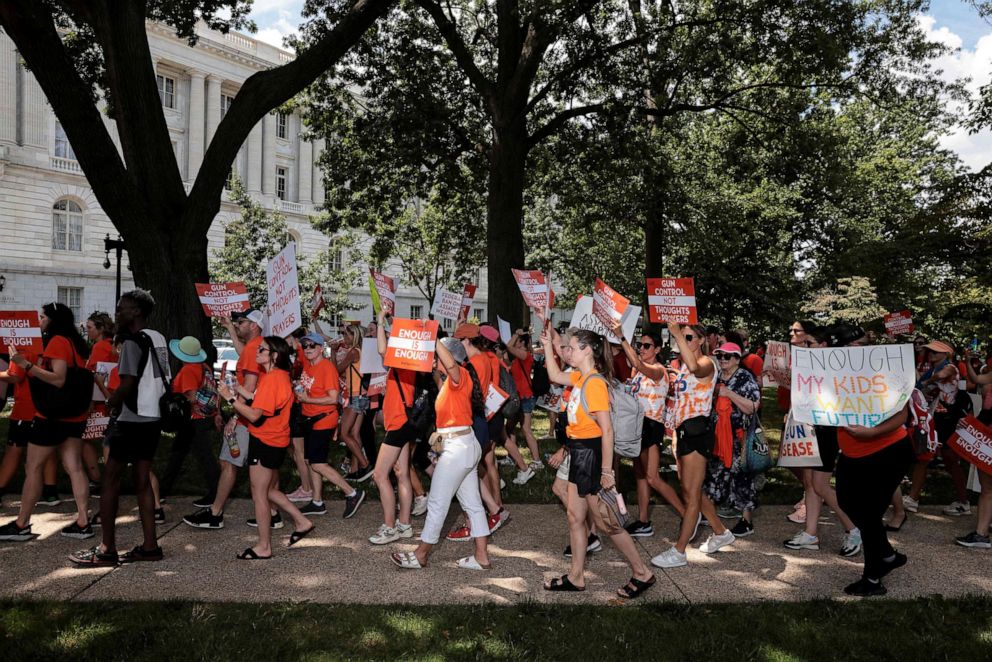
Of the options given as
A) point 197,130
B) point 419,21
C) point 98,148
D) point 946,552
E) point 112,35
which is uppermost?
point 197,130

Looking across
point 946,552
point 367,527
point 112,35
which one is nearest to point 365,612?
point 367,527

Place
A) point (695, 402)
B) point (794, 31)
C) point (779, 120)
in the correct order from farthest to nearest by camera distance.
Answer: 1. point (779, 120)
2. point (794, 31)
3. point (695, 402)

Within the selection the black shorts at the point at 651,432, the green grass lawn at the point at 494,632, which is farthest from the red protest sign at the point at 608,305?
the green grass lawn at the point at 494,632

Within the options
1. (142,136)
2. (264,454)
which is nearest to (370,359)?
(264,454)

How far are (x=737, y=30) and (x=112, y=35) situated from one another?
479 inches

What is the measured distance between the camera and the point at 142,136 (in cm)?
1034

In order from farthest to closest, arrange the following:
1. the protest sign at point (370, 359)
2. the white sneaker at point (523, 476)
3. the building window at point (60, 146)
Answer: the building window at point (60, 146) → the white sneaker at point (523, 476) → the protest sign at point (370, 359)

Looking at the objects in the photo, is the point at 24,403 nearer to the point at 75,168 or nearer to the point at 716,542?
the point at 716,542

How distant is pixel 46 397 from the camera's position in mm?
6078

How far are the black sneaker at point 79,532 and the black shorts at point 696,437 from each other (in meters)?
5.12

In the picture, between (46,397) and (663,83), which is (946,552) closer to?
(46,397)

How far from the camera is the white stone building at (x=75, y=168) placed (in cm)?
3812

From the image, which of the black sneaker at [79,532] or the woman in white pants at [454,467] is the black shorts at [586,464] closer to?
the woman in white pants at [454,467]

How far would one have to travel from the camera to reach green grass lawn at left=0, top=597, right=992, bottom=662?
4.25 metres
